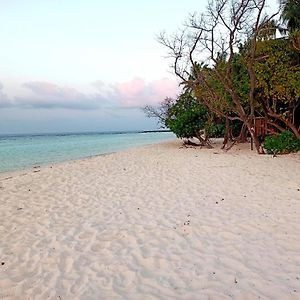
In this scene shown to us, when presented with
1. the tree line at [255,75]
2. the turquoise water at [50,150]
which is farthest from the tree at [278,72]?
the turquoise water at [50,150]

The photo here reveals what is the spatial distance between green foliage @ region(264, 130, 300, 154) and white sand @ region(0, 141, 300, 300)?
5.87m

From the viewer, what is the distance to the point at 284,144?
13984mm

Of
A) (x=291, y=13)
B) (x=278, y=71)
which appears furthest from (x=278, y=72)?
(x=291, y=13)

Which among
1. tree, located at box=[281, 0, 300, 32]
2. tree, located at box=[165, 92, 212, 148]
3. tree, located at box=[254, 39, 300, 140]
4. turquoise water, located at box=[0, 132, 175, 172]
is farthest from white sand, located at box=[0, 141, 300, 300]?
tree, located at box=[281, 0, 300, 32]

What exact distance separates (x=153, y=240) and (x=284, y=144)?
11046mm

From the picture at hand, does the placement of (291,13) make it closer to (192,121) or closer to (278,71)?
(278,71)

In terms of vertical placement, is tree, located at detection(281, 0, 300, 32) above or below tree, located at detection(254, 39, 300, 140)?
above

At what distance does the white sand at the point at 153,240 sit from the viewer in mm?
3395

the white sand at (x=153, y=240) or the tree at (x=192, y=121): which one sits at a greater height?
the tree at (x=192, y=121)

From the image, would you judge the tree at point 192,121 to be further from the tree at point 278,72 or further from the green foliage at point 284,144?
the green foliage at point 284,144

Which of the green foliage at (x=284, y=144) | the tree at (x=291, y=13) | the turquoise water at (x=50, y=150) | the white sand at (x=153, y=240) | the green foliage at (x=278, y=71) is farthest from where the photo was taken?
the turquoise water at (x=50, y=150)

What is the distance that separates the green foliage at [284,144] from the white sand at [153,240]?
5.87 m

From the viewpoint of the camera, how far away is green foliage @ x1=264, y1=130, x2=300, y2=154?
14.0 meters

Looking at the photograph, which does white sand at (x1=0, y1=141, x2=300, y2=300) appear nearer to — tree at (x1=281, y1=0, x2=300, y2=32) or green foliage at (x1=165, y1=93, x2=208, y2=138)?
green foliage at (x1=165, y1=93, x2=208, y2=138)
